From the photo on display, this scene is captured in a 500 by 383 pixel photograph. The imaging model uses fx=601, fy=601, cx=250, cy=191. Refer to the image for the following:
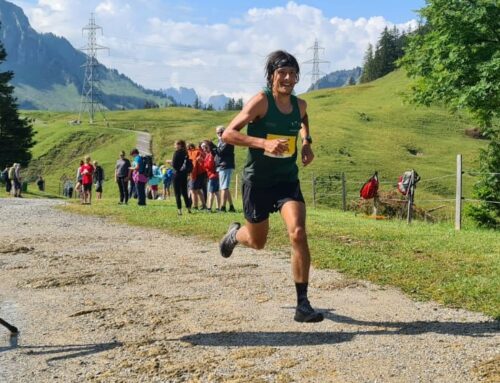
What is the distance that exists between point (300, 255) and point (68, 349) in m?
2.06

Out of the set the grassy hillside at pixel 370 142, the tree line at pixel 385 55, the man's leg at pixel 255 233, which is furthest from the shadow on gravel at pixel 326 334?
the tree line at pixel 385 55

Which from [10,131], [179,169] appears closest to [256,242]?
[179,169]

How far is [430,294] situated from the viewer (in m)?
6.29

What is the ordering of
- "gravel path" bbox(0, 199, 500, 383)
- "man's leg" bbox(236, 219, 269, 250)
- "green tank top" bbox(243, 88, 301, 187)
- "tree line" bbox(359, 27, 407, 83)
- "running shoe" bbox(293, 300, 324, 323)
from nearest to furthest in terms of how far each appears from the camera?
"gravel path" bbox(0, 199, 500, 383) → "running shoe" bbox(293, 300, 324, 323) → "green tank top" bbox(243, 88, 301, 187) → "man's leg" bbox(236, 219, 269, 250) → "tree line" bbox(359, 27, 407, 83)

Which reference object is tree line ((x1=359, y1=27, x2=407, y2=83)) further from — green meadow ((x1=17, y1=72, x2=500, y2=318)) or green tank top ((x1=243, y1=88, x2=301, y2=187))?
green tank top ((x1=243, y1=88, x2=301, y2=187))

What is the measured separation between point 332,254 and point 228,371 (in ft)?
16.0

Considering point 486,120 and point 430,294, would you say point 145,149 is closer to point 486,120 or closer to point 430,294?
point 486,120

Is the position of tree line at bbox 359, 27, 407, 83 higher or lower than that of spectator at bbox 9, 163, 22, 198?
higher

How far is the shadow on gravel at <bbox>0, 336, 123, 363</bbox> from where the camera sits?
182 inches

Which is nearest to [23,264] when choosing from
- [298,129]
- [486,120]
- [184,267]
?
[184,267]

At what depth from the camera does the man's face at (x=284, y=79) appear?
17.5 feet

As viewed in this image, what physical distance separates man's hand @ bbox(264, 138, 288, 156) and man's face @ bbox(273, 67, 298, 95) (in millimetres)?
590

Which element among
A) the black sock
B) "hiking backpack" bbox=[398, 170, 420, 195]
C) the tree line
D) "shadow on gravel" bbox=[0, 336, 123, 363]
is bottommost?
"shadow on gravel" bbox=[0, 336, 123, 363]

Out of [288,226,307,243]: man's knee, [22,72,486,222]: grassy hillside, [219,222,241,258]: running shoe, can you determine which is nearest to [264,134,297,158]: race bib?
[288,226,307,243]: man's knee
